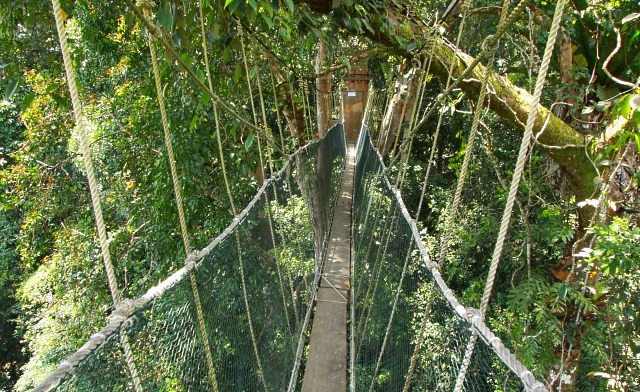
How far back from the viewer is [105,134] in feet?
11.9

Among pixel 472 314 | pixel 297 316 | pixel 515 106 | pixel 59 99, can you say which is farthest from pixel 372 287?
pixel 59 99

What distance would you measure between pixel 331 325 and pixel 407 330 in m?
0.82

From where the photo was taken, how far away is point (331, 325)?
7.48 feet

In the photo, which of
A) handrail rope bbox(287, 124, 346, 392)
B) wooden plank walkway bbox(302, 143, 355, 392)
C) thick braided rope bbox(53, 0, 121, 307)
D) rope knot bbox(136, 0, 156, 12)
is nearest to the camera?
thick braided rope bbox(53, 0, 121, 307)

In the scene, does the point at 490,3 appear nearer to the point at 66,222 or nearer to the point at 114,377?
the point at 114,377

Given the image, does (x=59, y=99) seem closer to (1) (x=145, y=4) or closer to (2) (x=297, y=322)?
(1) (x=145, y=4)

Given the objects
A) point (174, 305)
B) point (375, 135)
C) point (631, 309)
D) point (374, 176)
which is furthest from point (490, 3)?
point (375, 135)

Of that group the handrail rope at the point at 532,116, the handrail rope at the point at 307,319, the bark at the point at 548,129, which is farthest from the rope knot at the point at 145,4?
the handrail rope at the point at 307,319

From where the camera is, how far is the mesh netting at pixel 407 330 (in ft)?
3.53

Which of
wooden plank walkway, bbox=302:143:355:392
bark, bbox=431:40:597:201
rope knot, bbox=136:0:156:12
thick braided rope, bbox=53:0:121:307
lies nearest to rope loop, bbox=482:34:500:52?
bark, bbox=431:40:597:201

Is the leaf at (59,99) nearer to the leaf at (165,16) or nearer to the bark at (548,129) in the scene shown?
the leaf at (165,16)

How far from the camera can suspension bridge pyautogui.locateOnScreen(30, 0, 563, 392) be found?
732mm

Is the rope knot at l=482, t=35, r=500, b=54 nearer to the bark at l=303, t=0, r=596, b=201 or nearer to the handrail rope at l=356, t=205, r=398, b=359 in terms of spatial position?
the bark at l=303, t=0, r=596, b=201

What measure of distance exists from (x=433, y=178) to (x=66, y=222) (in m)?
3.90
